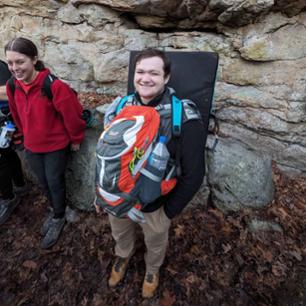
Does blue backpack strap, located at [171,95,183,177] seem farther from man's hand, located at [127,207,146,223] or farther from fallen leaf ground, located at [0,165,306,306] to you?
fallen leaf ground, located at [0,165,306,306]

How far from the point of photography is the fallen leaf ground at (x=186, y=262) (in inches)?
110

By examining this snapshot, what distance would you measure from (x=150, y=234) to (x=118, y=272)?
98 centimetres

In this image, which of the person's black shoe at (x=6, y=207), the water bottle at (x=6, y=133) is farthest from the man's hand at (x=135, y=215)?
the person's black shoe at (x=6, y=207)

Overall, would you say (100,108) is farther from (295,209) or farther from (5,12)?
(295,209)

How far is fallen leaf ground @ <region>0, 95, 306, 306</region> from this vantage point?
2803 millimetres

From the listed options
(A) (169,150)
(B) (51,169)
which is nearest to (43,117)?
(B) (51,169)

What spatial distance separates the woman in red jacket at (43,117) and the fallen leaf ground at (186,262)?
1.36 feet

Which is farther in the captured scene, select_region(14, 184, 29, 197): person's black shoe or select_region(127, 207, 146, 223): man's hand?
select_region(14, 184, 29, 197): person's black shoe

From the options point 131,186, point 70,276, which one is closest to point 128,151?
point 131,186

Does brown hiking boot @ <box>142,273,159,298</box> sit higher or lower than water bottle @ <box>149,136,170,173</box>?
lower

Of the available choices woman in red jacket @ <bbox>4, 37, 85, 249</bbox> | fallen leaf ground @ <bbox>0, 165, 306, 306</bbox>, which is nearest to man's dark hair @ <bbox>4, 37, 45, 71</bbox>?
woman in red jacket @ <bbox>4, 37, 85, 249</bbox>

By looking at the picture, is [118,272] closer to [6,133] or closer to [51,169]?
[51,169]

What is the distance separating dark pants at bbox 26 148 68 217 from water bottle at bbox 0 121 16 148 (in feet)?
1.49

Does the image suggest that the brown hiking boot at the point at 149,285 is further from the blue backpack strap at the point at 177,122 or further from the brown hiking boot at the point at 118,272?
the blue backpack strap at the point at 177,122
